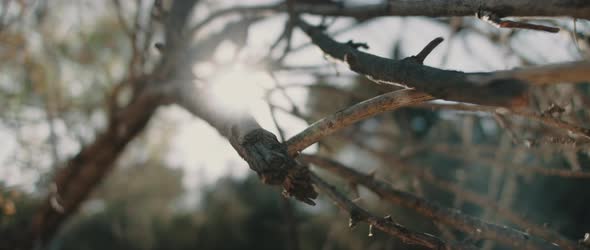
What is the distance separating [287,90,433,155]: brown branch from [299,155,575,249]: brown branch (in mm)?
553

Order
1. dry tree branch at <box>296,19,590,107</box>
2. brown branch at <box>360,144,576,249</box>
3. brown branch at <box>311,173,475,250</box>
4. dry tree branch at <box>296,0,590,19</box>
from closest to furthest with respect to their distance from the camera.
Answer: dry tree branch at <box>296,19,590,107</box>, dry tree branch at <box>296,0,590,19</box>, brown branch at <box>311,173,475,250</box>, brown branch at <box>360,144,576,249</box>

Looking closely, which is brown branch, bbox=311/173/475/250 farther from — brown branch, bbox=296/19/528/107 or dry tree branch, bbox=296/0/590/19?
dry tree branch, bbox=296/0/590/19

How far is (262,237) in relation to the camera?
771 centimetres

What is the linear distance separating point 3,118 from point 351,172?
108 inches

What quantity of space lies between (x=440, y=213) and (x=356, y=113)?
94cm

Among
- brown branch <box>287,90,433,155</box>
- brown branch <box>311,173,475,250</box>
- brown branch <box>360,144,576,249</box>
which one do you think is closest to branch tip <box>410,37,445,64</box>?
brown branch <box>287,90,433,155</box>

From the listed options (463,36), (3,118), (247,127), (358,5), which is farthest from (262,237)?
(247,127)

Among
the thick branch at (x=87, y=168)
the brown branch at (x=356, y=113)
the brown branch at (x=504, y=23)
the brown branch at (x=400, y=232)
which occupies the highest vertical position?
the brown branch at (x=504, y=23)

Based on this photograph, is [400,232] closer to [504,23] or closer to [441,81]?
[441,81]

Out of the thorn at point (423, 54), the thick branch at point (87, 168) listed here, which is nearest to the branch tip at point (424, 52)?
the thorn at point (423, 54)

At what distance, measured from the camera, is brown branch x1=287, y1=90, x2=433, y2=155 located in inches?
44.3

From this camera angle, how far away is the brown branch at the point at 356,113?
1125 mm

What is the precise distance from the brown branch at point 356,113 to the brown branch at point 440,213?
553 mm

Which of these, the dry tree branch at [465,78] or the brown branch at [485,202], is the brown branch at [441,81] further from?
the brown branch at [485,202]
